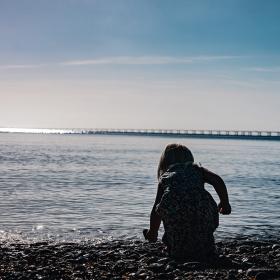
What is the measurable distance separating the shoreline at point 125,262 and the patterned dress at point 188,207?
1.82 ft

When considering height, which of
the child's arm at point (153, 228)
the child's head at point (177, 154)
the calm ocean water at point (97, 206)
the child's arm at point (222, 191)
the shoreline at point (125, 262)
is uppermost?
the child's head at point (177, 154)

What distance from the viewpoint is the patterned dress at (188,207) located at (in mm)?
8625

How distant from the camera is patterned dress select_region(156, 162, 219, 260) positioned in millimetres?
8625

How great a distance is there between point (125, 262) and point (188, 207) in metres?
2.29

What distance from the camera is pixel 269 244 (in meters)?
13.2

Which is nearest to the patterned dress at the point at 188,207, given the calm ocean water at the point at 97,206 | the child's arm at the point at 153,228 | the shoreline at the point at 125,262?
the child's arm at the point at 153,228

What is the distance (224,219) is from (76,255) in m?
7.78

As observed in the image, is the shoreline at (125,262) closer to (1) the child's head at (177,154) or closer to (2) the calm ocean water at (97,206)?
(2) the calm ocean water at (97,206)

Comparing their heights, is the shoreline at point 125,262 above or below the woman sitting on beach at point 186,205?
below

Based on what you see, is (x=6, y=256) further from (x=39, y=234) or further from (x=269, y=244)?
(x=269, y=244)

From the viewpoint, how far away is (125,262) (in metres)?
10.2

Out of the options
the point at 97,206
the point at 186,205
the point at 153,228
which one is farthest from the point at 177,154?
the point at 97,206

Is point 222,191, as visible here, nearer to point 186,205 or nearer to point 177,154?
point 186,205

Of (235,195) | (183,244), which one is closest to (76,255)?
(183,244)
